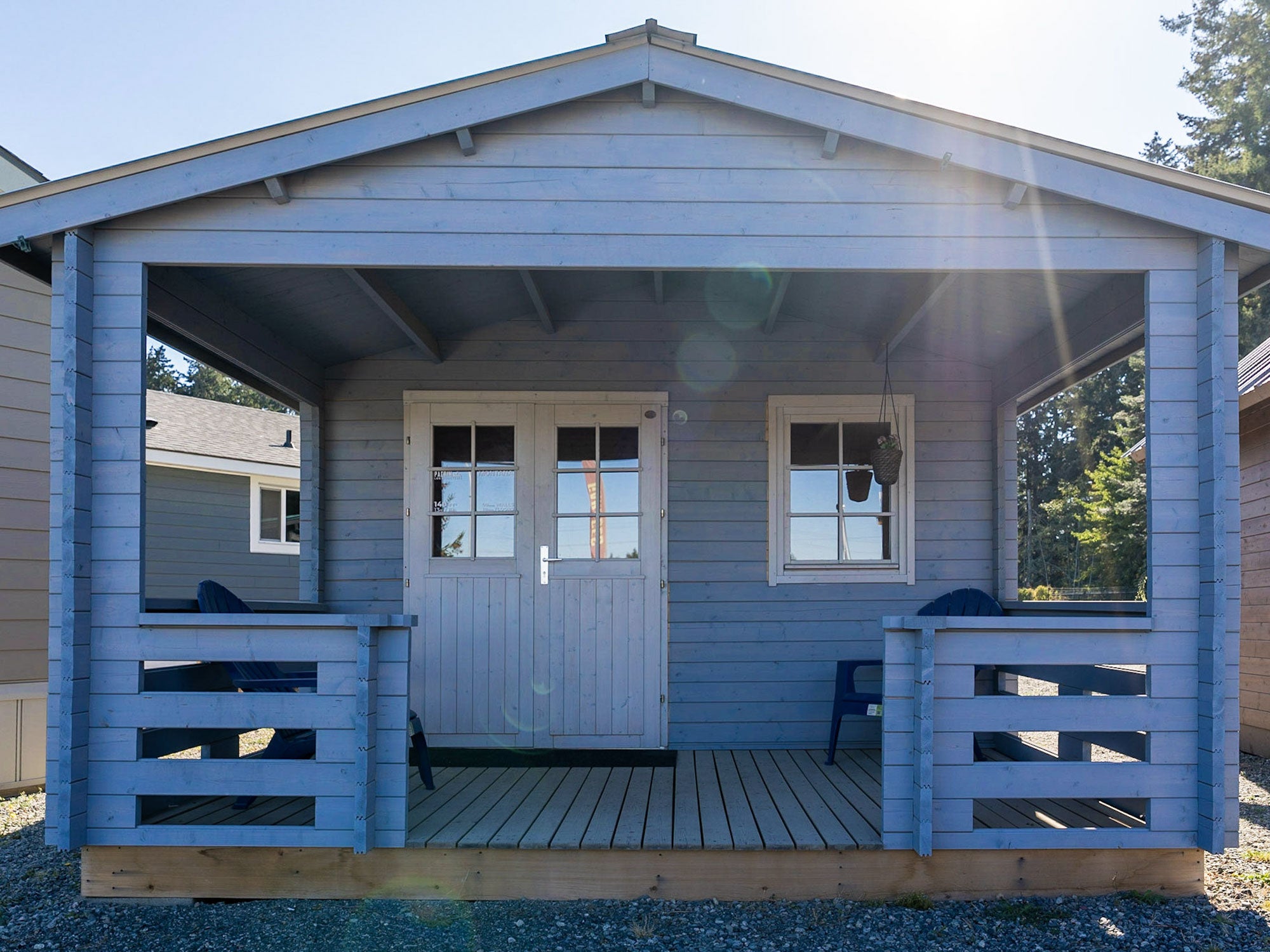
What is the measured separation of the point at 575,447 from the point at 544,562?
0.63 m

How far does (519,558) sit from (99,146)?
1165 inches

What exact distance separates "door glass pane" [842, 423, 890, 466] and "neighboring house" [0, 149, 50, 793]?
180 inches

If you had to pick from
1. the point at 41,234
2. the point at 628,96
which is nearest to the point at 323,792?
the point at 41,234

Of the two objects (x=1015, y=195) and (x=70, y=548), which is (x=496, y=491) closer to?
(x=70, y=548)

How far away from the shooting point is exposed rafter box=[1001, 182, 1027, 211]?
10.6ft

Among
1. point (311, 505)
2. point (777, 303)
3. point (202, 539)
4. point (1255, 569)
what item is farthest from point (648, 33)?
point (202, 539)

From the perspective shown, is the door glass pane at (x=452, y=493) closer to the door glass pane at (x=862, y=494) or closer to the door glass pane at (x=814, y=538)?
the door glass pane at (x=814, y=538)

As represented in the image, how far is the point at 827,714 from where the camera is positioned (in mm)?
4887

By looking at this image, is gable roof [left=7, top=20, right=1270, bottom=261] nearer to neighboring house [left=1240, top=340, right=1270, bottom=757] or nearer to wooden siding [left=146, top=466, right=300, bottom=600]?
neighboring house [left=1240, top=340, right=1270, bottom=757]

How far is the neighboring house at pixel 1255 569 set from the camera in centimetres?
598

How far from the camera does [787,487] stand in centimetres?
497

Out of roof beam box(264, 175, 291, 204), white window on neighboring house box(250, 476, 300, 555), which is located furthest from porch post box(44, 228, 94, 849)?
white window on neighboring house box(250, 476, 300, 555)

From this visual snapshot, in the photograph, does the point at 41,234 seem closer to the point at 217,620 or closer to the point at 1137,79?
the point at 217,620

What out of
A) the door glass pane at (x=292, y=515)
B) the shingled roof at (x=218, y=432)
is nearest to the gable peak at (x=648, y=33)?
the shingled roof at (x=218, y=432)
